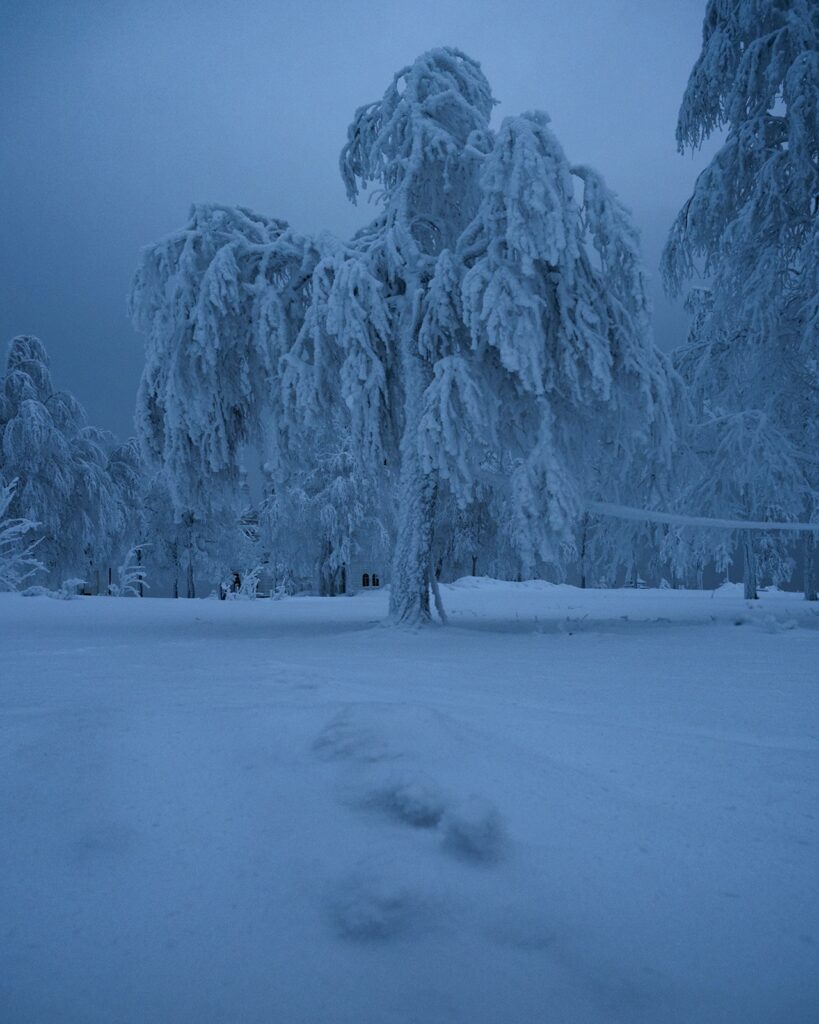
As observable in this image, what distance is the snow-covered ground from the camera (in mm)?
991

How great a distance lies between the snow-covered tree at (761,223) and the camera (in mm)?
7605

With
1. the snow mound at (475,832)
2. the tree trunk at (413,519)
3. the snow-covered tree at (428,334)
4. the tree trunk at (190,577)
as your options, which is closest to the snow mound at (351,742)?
the snow mound at (475,832)

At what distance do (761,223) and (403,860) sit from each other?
9.25m

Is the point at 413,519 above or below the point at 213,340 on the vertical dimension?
below

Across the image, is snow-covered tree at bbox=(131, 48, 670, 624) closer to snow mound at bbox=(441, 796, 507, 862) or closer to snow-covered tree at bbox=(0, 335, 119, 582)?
snow mound at bbox=(441, 796, 507, 862)

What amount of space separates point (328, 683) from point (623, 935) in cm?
212

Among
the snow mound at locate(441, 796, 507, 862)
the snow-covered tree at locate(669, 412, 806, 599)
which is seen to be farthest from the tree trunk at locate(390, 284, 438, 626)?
the snow mound at locate(441, 796, 507, 862)

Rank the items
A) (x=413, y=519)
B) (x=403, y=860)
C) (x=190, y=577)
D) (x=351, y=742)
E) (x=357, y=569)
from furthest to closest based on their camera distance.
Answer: (x=190, y=577) < (x=357, y=569) < (x=413, y=519) < (x=351, y=742) < (x=403, y=860)

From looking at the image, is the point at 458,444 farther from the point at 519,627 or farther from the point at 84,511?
the point at 84,511

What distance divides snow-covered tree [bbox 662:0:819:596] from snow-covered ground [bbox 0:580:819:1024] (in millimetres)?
6625

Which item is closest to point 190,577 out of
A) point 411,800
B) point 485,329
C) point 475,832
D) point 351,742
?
point 485,329

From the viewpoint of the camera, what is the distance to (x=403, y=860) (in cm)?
131

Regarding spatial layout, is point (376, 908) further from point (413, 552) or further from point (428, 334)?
point (413, 552)

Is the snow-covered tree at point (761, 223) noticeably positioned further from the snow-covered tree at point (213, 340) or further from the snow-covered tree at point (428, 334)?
Result: the snow-covered tree at point (213, 340)
